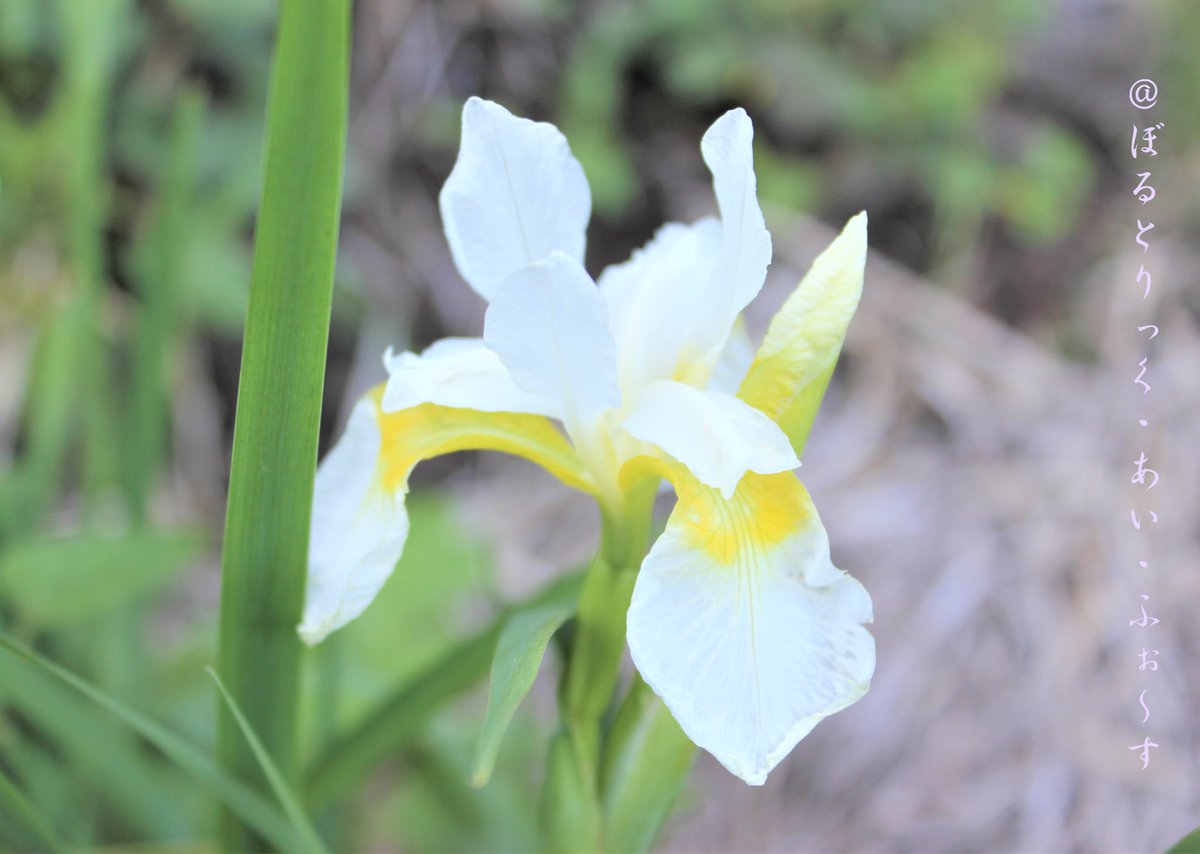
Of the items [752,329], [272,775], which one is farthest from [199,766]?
[752,329]

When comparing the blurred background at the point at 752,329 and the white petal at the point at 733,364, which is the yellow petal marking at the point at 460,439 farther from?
the blurred background at the point at 752,329

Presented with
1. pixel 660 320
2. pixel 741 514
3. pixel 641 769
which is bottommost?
pixel 641 769

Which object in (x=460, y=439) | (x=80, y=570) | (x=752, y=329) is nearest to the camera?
(x=460, y=439)

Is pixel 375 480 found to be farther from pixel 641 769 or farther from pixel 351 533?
pixel 641 769

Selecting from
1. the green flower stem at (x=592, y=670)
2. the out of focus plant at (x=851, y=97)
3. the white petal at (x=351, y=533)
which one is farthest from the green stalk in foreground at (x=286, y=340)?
the out of focus plant at (x=851, y=97)

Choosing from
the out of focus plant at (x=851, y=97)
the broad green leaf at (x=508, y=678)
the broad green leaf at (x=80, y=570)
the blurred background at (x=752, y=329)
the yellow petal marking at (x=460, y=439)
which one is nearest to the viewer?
the broad green leaf at (x=508, y=678)

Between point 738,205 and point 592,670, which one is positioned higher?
point 738,205

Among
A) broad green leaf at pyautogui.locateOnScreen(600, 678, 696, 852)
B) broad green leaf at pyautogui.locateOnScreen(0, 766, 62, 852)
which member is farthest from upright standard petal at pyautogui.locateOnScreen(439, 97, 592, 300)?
broad green leaf at pyautogui.locateOnScreen(0, 766, 62, 852)

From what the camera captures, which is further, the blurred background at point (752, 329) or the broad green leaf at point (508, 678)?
the blurred background at point (752, 329)
